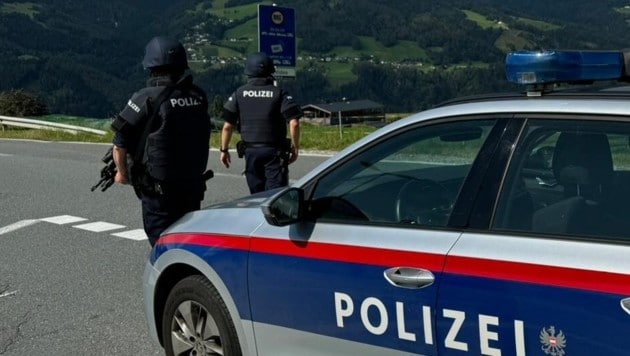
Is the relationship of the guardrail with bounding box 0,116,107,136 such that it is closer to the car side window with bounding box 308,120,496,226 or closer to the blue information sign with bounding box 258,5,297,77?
the blue information sign with bounding box 258,5,297,77

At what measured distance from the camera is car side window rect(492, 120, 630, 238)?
2334 millimetres

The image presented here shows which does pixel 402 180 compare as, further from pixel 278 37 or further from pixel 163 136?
pixel 278 37

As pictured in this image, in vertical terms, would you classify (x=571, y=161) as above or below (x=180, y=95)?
below

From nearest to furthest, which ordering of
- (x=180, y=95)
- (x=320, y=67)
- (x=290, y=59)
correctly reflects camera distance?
(x=180, y=95) < (x=290, y=59) < (x=320, y=67)

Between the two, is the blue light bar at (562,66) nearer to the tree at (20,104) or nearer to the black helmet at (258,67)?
the black helmet at (258,67)

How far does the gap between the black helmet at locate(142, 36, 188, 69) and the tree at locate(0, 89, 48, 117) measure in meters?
36.1

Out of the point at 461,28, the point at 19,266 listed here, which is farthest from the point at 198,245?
the point at 461,28

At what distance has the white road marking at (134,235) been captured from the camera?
7279 millimetres

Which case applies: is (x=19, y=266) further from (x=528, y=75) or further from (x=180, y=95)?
(x=528, y=75)

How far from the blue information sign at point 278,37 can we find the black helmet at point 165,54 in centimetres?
1199

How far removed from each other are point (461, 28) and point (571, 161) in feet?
658

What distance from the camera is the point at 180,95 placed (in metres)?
4.31

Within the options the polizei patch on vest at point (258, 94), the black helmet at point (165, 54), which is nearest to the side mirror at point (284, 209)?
the black helmet at point (165, 54)

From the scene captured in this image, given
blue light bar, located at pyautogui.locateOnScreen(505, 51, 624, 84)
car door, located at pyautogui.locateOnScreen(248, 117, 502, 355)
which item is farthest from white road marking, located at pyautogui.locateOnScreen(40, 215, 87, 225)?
blue light bar, located at pyautogui.locateOnScreen(505, 51, 624, 84)
